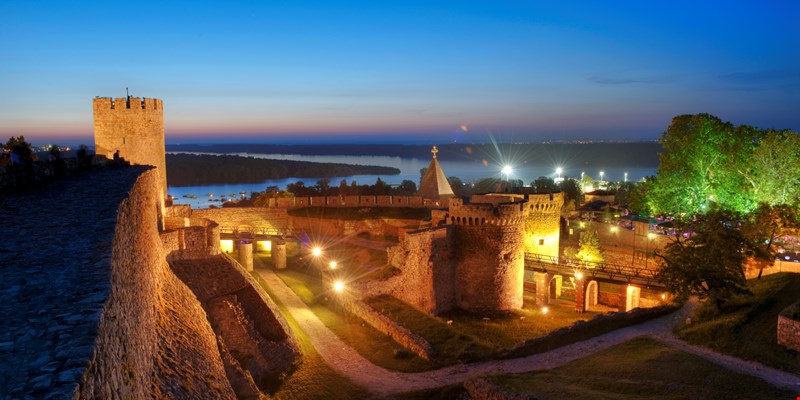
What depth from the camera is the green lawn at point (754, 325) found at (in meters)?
13.1

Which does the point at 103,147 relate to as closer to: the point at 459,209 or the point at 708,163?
the point at 459,209

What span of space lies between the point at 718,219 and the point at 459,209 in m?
9.05

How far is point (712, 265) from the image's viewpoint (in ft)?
55.6

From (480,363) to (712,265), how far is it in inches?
313

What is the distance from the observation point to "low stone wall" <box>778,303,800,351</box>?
42.4ft

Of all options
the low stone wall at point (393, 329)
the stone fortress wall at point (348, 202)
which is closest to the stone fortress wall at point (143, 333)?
the low stone wall at point (393, 329)

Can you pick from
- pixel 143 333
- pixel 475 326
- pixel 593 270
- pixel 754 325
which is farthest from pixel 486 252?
pixel 143 333

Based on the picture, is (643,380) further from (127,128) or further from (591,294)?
(127,128)

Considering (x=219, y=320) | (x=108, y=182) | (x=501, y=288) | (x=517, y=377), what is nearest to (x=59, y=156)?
(x=108, y=182)

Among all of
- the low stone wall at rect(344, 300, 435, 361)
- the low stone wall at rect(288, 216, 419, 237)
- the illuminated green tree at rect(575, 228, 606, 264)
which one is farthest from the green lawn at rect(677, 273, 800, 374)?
the low stone wall at rect(288, 216, 419, 237)

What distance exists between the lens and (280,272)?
2372 centimetres

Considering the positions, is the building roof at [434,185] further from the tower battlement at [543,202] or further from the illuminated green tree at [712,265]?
the illuminated green tree at [712,265]

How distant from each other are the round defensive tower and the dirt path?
574cm

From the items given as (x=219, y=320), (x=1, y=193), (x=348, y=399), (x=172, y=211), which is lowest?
(x=348, y=399)
